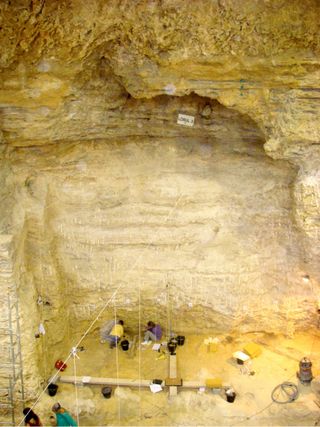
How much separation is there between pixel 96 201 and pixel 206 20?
3058 millimetres

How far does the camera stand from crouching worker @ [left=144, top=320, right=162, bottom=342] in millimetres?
8133

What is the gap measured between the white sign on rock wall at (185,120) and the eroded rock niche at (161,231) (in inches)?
3.8

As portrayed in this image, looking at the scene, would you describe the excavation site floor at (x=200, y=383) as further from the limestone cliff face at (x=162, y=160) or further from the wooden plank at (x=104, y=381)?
the limestone cliff face at (x=162, y=160)

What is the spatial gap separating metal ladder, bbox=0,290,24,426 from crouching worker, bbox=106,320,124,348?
5.23 feet

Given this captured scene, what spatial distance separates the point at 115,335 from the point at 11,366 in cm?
170

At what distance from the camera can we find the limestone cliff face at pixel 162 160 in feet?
18.5

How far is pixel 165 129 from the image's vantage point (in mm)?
7324

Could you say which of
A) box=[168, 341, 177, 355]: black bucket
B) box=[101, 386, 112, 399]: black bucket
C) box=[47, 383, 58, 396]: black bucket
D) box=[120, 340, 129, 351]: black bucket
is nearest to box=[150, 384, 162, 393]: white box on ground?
box=[101, 386, 112, 399]: black bucket

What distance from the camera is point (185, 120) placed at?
282 inches

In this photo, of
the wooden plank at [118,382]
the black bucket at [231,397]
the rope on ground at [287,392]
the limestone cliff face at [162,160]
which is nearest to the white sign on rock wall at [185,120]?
the limestone cliff face at [162,160]

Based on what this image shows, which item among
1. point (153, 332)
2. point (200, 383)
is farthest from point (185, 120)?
point (200, 383)

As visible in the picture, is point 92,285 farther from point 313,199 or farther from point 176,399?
point 313,199

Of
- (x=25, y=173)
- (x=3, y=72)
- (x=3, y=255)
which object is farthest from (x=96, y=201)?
(x=3, y=72)

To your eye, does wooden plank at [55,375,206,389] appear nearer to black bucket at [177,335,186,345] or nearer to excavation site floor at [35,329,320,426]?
excavation site floor at [35,329,320,426]
